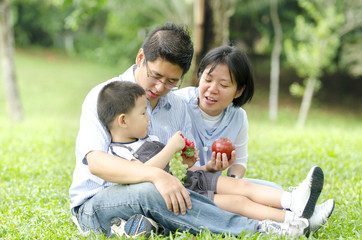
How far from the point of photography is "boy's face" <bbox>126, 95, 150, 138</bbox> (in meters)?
3.00

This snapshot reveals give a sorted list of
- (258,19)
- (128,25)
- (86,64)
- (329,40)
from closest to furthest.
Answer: (329,40) < (258,19) < (128,25) < (86,64)

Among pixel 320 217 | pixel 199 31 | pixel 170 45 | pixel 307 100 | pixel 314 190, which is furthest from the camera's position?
pixel 307 100

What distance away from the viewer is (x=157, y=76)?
10.5 ft

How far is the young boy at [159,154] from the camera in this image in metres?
2.94

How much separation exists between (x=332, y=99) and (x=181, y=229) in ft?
61.4

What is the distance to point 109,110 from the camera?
9.84ft

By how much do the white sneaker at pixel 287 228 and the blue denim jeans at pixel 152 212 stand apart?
0.25 feet

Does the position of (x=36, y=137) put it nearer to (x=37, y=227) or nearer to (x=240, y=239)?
(x=37, y=227)

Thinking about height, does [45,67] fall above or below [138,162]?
below

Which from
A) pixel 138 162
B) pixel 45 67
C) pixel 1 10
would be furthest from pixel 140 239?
pixel 45 67

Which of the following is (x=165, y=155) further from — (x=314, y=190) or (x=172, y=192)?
(x=314, y=190)

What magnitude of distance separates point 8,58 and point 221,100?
8.77m

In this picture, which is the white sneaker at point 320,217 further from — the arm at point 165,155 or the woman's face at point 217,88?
the woman's face at point 217,88

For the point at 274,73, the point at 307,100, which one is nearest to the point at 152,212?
the point at 307,100
